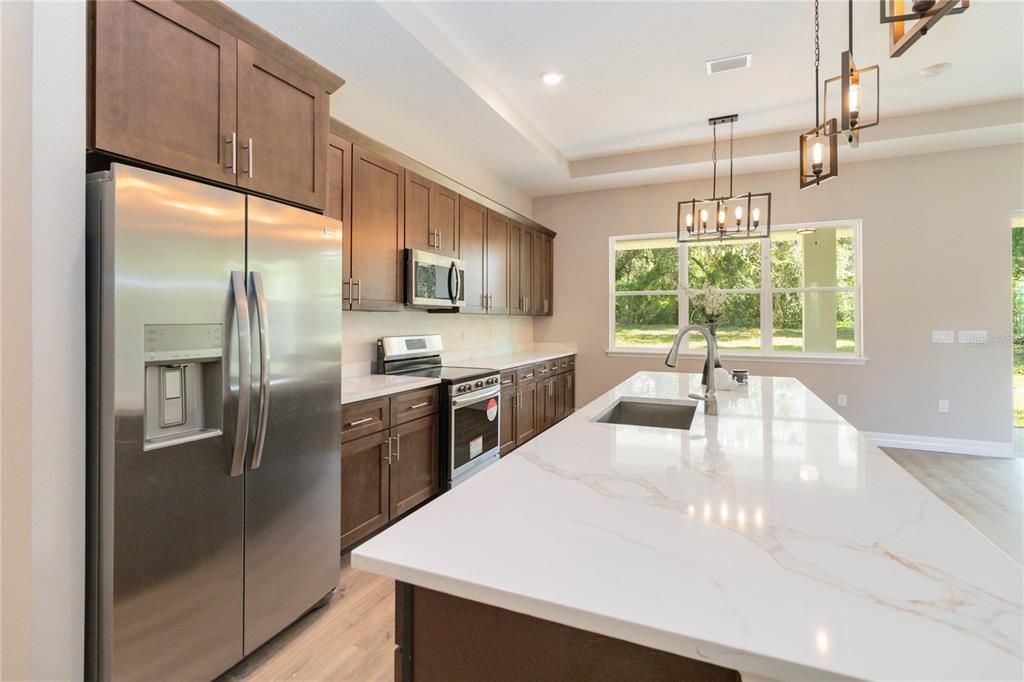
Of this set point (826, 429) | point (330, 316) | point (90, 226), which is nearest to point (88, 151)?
point (90, 226)

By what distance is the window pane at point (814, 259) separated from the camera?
5078mm

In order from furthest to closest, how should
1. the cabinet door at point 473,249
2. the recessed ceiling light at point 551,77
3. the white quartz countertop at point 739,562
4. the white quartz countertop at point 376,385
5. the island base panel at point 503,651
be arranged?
the cabinet door at point 473,249
the recessed ceiling light at point 551,77
the white quartz countertop at point 376,385
the island base panel at point 503,651
the white quartz countertop at point 739,562

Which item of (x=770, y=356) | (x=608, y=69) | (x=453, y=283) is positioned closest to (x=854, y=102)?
(x=608, y=69)

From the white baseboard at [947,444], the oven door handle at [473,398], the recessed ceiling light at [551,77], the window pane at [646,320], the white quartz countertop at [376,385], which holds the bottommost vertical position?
the white baseboard at [947,444]

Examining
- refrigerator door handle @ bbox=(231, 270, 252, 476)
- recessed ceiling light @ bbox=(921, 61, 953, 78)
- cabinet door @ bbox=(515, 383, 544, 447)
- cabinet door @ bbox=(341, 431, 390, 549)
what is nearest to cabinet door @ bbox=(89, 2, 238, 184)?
refrigerator door handle @ bbox=(231, 270, 252, 476)

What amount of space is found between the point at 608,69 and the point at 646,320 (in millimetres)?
3125

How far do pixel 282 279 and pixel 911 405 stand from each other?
577 cm

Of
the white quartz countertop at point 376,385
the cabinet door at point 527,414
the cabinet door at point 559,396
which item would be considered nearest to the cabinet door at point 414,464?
the white quartz countertop at point 376,385

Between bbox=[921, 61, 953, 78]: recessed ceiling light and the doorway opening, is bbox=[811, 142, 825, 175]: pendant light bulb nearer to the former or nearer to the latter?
bbox=[921, 61, 953, 78]: recessed ceiling light

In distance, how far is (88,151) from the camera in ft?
4.80

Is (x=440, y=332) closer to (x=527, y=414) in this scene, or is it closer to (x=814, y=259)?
(x=527, y=414)

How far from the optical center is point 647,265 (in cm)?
591

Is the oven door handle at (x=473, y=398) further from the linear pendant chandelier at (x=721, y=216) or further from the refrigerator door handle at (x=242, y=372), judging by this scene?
the linear pendant chandelier at (x=721, y=216)

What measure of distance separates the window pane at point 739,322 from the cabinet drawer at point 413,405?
3471mm
